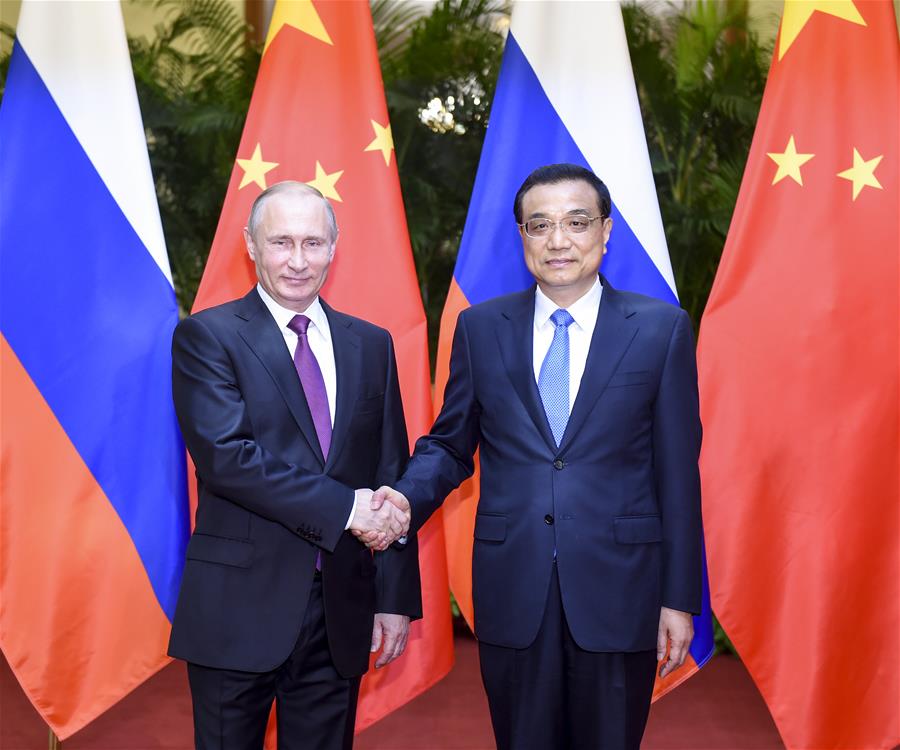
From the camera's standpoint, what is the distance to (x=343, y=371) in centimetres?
205

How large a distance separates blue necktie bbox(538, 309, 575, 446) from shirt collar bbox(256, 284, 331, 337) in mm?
500

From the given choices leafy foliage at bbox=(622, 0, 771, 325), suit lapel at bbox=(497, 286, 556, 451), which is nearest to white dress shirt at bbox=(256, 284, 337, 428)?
suit lapel at bbox=(497, 286, 556, 451)

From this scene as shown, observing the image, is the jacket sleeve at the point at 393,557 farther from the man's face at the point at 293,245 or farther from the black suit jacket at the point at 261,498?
the man's face at the point at 293,245

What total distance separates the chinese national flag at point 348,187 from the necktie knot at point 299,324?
0.68m

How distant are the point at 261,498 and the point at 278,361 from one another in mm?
300

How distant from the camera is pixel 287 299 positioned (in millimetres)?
2066

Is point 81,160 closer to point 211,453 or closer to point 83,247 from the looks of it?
point 83,247

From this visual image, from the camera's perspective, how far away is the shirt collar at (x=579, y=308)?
6.89ft

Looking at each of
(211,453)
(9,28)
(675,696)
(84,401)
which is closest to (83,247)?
(84,401)

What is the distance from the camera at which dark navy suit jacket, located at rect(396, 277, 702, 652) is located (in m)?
1.95

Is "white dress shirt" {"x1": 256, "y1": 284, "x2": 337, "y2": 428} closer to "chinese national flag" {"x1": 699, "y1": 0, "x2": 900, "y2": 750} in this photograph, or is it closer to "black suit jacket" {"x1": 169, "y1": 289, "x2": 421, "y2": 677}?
"black suit jacket" {"x1": 169, "y1": 289, "x2": 421, "y2": 677}

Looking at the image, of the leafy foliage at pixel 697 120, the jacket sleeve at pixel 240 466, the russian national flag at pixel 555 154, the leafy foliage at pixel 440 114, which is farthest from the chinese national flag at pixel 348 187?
the leafy foliage at pixel 697 120

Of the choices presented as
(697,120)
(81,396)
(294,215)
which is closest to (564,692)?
(294,215)

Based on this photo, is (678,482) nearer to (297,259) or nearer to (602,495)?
(602,495)
